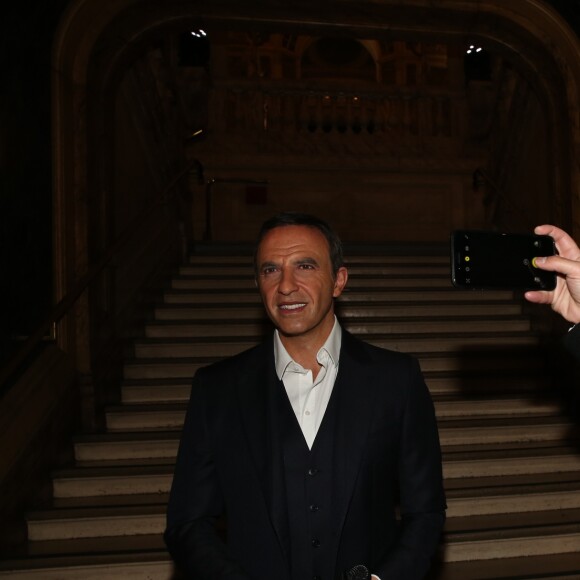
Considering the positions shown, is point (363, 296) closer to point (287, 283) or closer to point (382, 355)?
point (382, 355)

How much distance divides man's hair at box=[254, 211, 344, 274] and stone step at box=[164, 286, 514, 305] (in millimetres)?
4487

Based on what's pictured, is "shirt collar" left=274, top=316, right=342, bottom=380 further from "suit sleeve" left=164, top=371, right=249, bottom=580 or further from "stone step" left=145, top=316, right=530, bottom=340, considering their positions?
"stone step" left=145, top=316, right=530, bottom=340

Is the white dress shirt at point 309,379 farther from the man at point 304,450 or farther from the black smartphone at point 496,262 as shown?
the black smartphone at point 496,262

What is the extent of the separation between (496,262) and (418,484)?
0.73 meters

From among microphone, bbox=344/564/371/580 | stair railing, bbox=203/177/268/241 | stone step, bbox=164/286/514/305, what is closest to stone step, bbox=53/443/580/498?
stone step, bbox=164/286/514/305

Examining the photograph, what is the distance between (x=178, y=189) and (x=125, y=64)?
2975mm

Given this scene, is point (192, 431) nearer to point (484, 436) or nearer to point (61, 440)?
point (61, 440)

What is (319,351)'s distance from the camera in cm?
209

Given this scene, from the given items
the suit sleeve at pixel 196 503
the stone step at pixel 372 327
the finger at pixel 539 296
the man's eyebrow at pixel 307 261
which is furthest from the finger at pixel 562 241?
the stone step at pixel 372 327

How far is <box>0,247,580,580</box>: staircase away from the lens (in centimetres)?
393

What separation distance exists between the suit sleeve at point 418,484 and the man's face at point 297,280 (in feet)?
1.10

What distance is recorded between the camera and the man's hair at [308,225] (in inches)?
81.5

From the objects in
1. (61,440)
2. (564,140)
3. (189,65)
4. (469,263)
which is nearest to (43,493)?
(61,440)

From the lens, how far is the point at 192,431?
2021mm
